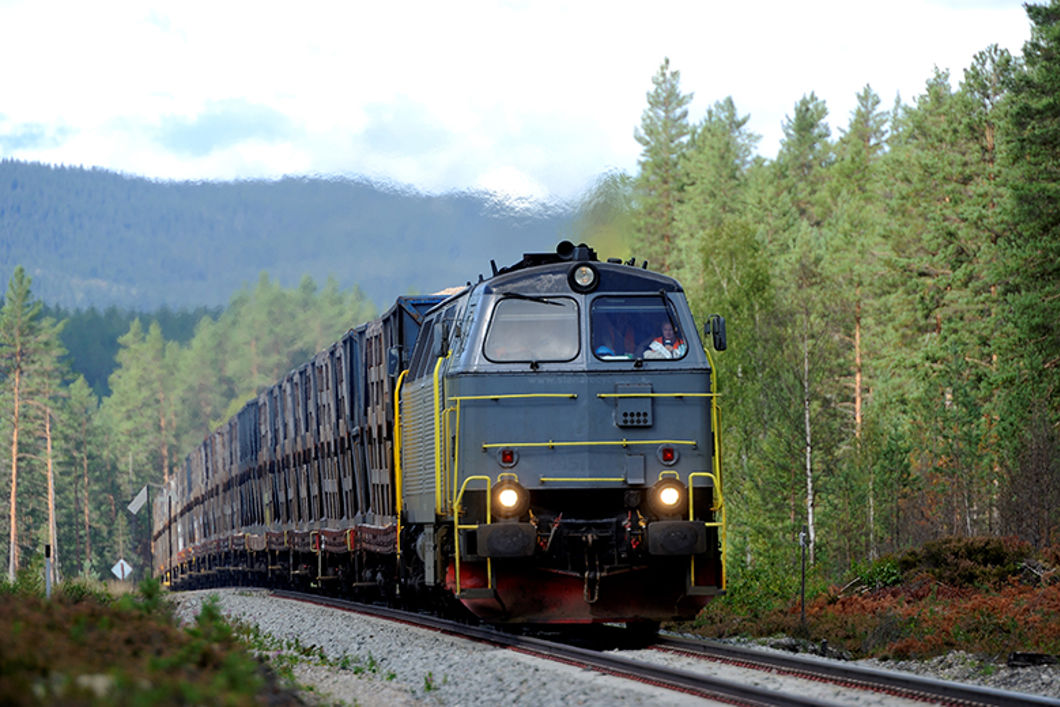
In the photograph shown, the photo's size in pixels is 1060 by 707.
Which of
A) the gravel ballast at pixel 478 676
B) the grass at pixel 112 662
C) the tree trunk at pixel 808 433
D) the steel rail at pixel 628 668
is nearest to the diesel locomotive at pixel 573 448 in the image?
the steel rail at pixel 628 668

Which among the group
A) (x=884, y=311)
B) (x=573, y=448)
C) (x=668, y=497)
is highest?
→ (x=884, y=311)

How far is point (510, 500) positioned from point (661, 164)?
60.6m

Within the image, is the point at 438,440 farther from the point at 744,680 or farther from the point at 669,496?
the point at 744,680

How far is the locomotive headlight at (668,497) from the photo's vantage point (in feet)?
39.5

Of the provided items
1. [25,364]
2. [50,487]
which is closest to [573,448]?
[50,487]

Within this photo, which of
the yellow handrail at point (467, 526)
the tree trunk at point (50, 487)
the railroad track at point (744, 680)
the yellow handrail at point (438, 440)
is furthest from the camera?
the tree trunk at point (50, 487)

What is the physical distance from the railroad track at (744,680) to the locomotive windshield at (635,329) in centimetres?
287

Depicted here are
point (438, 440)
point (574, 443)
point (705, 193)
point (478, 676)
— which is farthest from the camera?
point (705, 193)

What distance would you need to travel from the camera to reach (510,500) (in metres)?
12.0

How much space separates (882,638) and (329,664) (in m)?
5.54

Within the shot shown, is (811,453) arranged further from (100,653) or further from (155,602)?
(100,653)

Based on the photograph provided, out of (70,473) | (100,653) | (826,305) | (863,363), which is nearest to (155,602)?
(100,653)

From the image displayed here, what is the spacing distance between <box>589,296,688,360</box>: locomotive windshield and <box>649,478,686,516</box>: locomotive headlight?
1.26 m

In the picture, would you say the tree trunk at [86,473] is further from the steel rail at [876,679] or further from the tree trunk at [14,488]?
the steel rail at [876,679]
